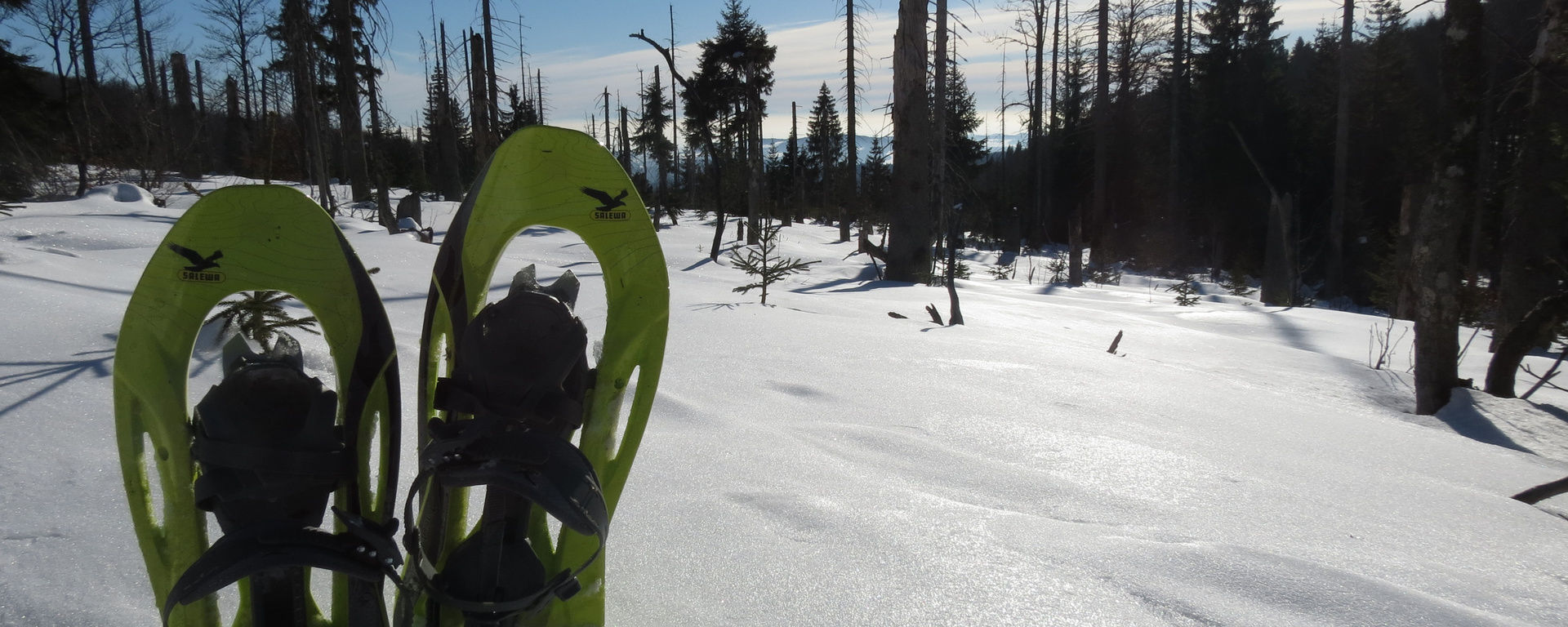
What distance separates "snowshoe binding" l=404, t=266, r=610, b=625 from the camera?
1005 millimetres

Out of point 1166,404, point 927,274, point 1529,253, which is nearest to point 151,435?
point 1166,404

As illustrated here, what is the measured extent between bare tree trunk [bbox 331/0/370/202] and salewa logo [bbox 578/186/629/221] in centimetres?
1060

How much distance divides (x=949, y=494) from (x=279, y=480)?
1342 millimetres

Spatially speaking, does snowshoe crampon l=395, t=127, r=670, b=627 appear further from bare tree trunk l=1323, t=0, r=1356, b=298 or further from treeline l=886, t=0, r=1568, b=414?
bare tree trunk l=1323, t=0, r=1356, b=298

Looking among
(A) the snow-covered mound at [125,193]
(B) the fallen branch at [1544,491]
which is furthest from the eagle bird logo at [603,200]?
(A) the snow-covered mound at [125,193]

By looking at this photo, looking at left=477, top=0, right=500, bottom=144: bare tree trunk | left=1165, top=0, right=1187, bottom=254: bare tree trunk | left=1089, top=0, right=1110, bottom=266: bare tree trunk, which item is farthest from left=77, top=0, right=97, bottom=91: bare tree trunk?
left=1165, top=0, right=1187, bottom=254: bare tree trunk

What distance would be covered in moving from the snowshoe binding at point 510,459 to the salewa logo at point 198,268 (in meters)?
0.57

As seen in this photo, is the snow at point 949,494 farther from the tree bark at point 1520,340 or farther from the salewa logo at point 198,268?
the tree bark at point 1520,340

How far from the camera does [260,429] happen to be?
43.0 inches

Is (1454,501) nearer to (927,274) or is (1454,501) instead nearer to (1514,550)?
(1514,550)

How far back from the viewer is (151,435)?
4.22 ft

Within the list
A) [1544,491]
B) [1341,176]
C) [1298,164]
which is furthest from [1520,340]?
[1298,164]

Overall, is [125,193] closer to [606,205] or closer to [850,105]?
[606,205]

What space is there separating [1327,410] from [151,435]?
13.0 feet
